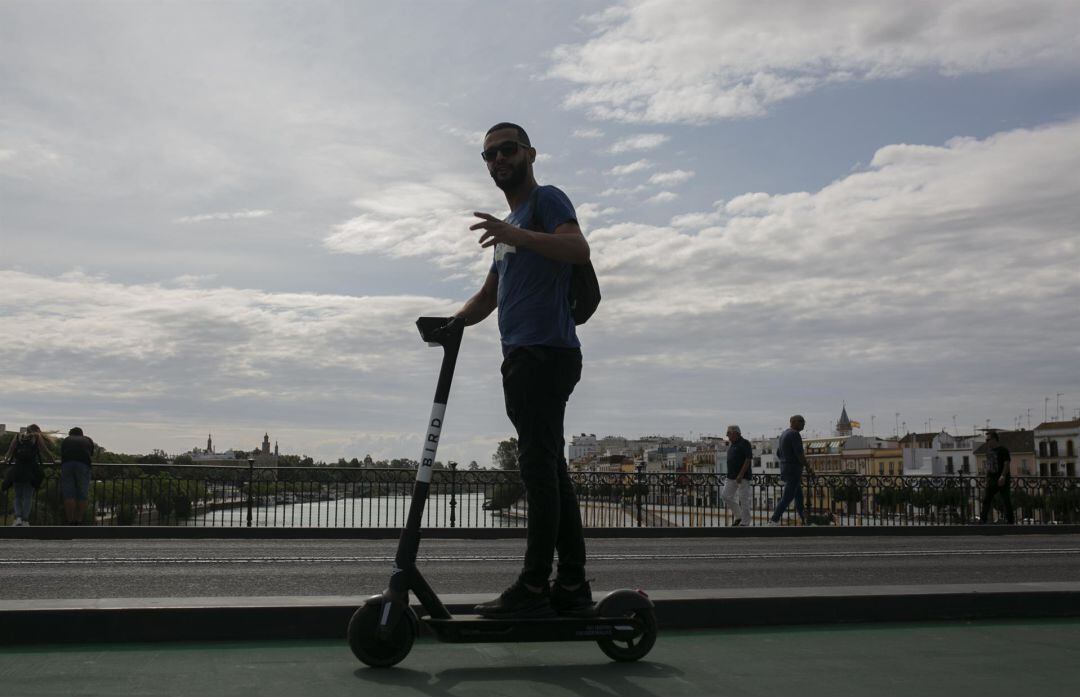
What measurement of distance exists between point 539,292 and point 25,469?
1532 cm

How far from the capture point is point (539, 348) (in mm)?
4020

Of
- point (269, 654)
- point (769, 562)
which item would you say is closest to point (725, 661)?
point (269, 654)

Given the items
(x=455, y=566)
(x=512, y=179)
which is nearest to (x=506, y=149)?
(x=512, y=179)

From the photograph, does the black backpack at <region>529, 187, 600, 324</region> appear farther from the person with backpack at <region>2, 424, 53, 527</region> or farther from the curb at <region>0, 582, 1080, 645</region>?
the person with backpack at <region>2, 424, 53, 527</region>

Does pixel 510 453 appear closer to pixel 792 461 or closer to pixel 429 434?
pixel 792 461

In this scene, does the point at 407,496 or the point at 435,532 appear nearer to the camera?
Answer: the point at 435,532

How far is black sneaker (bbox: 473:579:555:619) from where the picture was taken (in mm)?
3869

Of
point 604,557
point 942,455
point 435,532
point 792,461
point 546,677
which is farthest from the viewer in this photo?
point 942,455

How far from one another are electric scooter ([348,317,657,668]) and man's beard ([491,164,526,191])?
1.92 feet

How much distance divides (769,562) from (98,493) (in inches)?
543

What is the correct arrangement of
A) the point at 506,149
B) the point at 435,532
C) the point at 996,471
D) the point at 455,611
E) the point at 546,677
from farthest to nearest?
the point at 996,471, the point at 435,532, the point at 455,611, the point at 506,149, the point at 546,677

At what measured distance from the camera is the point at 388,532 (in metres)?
16.2

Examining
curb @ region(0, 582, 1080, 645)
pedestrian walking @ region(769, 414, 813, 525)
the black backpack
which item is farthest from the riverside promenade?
pedestrian walking @ region(769, 414, 813, 525)

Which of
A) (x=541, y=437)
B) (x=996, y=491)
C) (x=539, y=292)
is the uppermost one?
(x=539, y=292)
